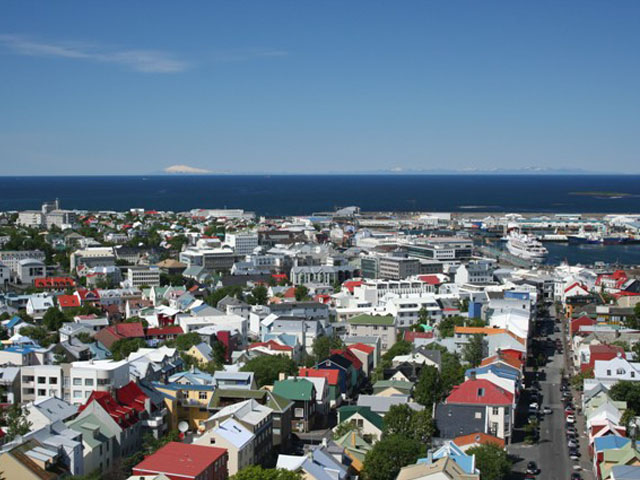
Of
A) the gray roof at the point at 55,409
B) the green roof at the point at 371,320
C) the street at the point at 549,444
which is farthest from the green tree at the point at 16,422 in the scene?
the green roof at the point at 371,320


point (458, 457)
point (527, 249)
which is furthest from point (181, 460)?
point (527, 249)

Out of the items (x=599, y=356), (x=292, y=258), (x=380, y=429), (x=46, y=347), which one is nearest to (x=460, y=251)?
(x=292, y=258)

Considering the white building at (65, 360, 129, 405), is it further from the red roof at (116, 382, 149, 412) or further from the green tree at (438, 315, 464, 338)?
the green tree at (438, 315, 464, 338)

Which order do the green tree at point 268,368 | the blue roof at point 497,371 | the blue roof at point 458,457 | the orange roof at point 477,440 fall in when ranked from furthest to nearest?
the green tree at point 268,368
the blue roof at point 497,371
the orange roof at point 477,440
the blue roof at point 458,457

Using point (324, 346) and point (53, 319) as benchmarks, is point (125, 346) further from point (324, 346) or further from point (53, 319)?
point (53, 319)

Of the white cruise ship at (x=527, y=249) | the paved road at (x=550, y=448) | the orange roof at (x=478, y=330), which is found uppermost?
the orange roof at (x=478, y=330)

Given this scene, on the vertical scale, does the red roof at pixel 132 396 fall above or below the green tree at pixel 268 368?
above

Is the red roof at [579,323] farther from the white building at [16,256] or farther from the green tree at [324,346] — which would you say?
the white building at [16,256]
